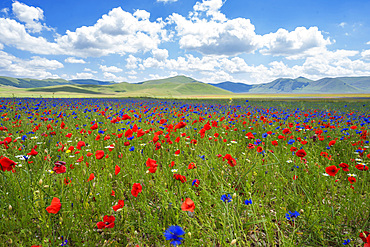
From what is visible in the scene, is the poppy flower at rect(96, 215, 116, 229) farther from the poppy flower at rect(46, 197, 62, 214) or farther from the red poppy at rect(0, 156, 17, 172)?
the red poppy at rect(0, 156, 17, 172)

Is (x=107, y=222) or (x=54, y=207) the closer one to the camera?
(x=54, y=207)

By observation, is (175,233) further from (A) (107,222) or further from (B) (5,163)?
(B) (5,163)

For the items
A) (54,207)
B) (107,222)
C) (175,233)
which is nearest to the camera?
(175,233)

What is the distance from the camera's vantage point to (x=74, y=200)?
2.11 metres

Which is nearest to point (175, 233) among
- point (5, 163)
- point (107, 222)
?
point (107, 222)

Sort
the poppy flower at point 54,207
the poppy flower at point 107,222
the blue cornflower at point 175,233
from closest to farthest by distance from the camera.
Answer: the blue cornflower at point 175,233 < the poppy flower at point 54,207 < the poppy flower at point 107,222

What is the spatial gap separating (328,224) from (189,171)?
1686 millimetres

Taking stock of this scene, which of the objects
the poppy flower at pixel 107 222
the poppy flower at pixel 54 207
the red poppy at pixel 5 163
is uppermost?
the red poppy at pixel 5 163

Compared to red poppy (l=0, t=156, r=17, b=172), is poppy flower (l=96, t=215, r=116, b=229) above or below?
below

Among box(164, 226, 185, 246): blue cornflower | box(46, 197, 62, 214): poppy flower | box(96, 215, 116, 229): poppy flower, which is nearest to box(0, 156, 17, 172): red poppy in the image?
box(46, 197, 62, 214): poppy flower

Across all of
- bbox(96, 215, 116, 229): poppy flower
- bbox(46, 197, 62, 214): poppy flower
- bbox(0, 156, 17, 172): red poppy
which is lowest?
bbox(96, 215, 116, 229): poppy flower

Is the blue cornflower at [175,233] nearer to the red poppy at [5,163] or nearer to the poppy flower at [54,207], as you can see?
the poppy flower at [54,207]

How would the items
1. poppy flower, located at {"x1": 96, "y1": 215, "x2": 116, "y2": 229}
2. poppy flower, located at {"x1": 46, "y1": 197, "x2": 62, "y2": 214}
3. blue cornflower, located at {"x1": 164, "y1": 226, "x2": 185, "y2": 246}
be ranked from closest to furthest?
1. blue cornflower, located at {"x1": 164, "y1": 226, "x2": 185, "y2": 246}
2. poppy flower, located at {"x1": 46, "y1": 197, "x2": 62, "y2": 214}
3. poppy flower, located at {"x1": 96, "y1": 215, "x2": 116, "y2": 229}

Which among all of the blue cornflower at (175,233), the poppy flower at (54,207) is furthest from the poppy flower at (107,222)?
the blue cornflower at (175,233)
